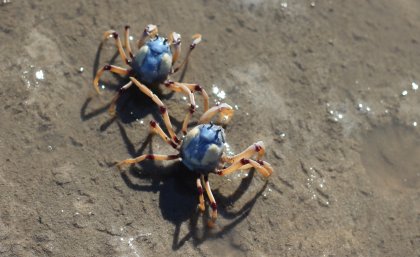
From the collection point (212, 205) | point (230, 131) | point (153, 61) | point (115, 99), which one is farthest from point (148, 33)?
point (212, 205)

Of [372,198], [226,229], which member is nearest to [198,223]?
[226,229]

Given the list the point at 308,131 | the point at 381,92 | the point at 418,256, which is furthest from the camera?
the point at 381,92

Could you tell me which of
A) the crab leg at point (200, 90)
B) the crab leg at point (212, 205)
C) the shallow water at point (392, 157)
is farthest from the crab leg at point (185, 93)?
the shallow water at point (392, 157)

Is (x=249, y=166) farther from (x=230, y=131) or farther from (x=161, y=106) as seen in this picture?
(x=161, y=106)

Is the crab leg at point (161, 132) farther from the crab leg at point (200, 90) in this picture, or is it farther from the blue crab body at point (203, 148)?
the crab leg at point (200, 90)

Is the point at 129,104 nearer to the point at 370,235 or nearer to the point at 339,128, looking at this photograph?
the point at 339,128
